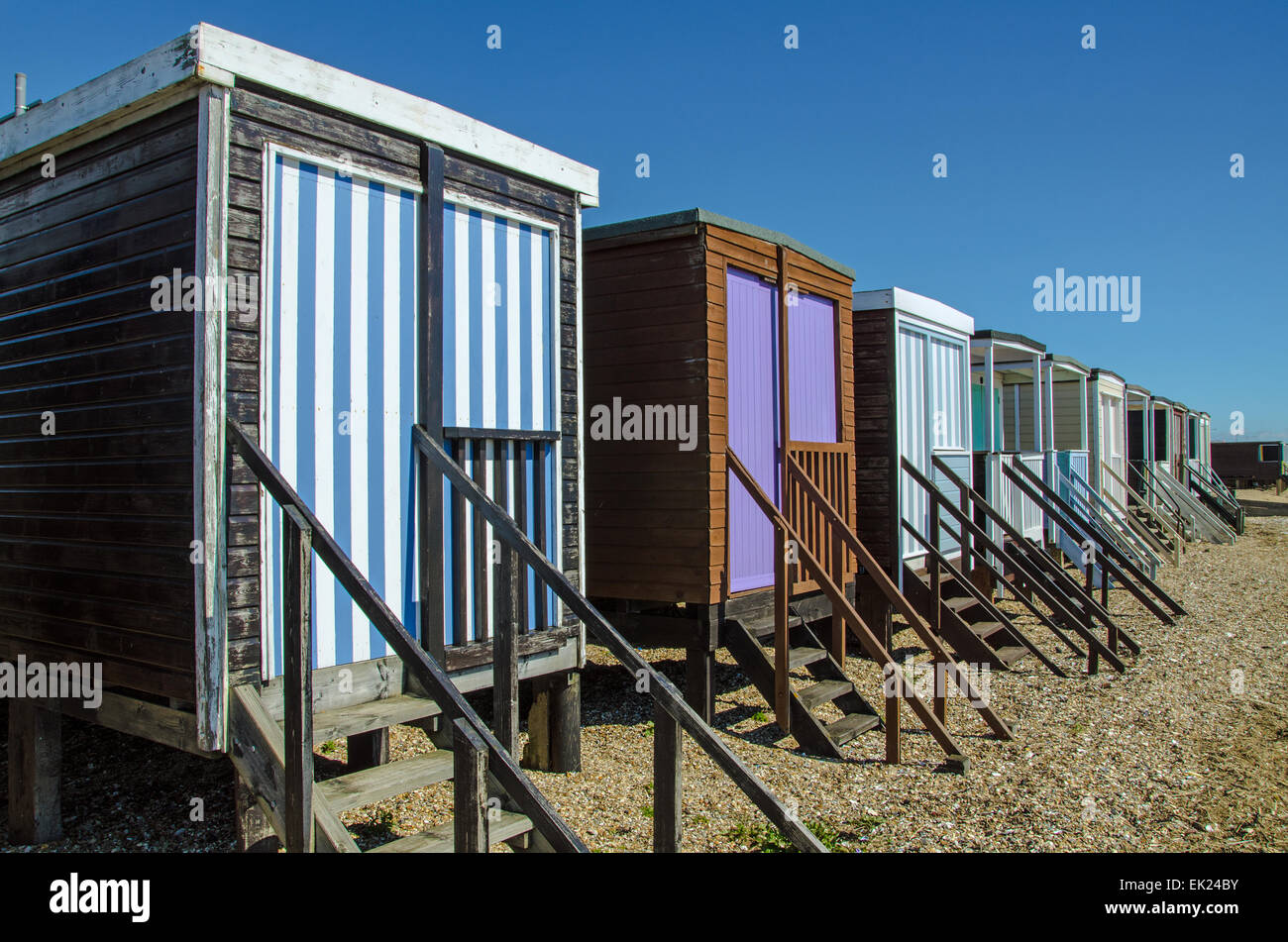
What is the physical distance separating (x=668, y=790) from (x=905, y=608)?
3.40m

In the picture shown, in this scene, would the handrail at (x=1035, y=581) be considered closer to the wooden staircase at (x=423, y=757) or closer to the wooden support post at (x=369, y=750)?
the wooden support post at (x=369, y=750)

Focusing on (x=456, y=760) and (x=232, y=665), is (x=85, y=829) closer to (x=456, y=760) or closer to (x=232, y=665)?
(x=232, y=665)

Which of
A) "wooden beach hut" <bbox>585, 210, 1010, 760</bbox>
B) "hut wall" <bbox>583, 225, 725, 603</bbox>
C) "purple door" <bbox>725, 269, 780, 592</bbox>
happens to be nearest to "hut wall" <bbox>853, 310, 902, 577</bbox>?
"wooden beach hut" <bbox>585, 210, 1010, 760</bbox>

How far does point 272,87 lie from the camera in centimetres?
406

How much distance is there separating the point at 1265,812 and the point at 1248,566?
1375 centimetres

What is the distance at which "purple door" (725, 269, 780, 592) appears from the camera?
6832 mm

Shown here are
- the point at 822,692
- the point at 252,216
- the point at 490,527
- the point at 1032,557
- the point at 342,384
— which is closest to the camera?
the point at 252,216

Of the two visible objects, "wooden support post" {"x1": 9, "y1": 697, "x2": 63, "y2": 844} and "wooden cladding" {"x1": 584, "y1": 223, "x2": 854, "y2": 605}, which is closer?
→ "wooden support post" {"x1": 9, "y1": 697, "x2": 63, "y2": 844}

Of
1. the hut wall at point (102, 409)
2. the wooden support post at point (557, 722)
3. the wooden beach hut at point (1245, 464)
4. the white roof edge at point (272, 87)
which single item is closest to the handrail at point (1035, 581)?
the wooden support post at point (557, 722)

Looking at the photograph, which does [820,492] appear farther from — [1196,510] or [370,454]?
[1196,510]

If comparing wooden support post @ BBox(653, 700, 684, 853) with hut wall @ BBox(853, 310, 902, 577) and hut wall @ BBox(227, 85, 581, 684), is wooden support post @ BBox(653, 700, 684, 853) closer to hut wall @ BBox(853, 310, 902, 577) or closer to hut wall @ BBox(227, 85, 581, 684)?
hut wall @ BBox(227, 85, 581, 684)

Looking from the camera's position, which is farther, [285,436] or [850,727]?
[850,727]

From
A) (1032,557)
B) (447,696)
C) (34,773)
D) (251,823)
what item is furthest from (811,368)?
(34,773)
